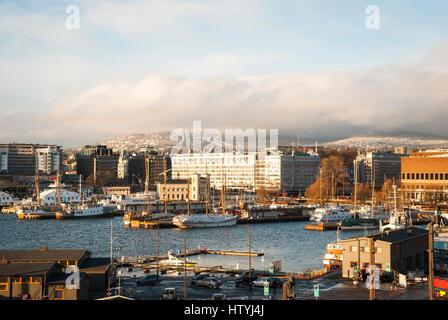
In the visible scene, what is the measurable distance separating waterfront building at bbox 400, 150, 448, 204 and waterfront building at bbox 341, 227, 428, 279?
123 feet

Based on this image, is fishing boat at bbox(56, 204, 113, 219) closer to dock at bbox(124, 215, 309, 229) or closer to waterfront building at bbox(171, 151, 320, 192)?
dock at bbox(124, 215, 309, 229)

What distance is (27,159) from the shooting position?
99250mm

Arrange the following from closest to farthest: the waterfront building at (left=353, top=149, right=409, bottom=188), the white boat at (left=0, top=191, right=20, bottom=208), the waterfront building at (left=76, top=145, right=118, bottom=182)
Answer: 1. the white boat at (left=0, top=191, right=20, bottom=208)
2. the waterfront building at (left=353, top=149, right=409, bottom=188)
3. the waterfront building at (left=76, top=145, right=118, bottom=182)

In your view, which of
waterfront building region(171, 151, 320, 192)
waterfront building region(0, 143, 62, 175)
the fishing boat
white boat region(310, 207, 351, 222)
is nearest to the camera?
white boat region(310, 207, 351, 222)

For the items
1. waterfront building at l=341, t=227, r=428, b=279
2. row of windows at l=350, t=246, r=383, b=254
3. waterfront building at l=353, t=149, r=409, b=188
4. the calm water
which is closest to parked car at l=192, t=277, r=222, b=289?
waterfront building at l=341, t=227, r=428, b=279

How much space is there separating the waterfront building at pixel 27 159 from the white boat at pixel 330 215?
63.2m

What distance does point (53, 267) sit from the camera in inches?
504

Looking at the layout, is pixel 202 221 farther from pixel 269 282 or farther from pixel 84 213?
pixel 269 282

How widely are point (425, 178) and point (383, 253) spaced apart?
42525mm

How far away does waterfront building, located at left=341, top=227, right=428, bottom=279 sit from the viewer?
14.9 metres

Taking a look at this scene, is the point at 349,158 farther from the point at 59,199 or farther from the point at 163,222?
the point at 163,222

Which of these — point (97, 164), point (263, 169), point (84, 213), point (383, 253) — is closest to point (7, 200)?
point (84, 213)
